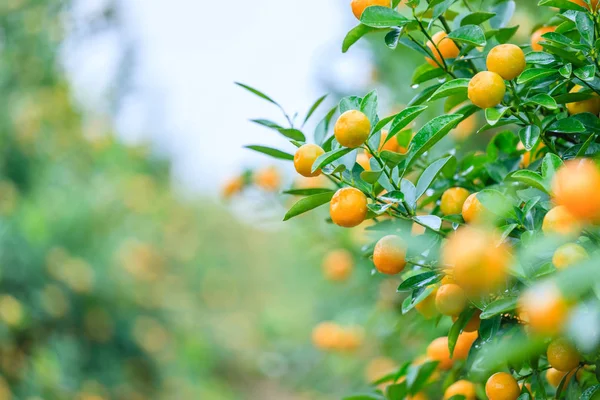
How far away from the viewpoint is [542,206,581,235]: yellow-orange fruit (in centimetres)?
33

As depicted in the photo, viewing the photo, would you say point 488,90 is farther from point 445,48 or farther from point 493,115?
point 445,48

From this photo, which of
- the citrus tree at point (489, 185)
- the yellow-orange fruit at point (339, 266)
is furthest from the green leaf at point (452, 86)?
the yellow-orange fruit at point (339, 266)

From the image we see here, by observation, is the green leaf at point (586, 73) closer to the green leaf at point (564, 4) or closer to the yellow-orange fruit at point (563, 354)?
the green leaf at point (564, 4)

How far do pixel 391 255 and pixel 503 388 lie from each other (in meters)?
0.13

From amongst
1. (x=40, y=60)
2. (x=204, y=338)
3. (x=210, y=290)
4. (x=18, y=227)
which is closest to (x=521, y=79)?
(x=18, y=227)

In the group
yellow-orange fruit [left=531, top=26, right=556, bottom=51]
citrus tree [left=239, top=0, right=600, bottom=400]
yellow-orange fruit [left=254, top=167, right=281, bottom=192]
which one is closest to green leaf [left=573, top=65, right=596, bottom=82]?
citrus tree [left=239, top=0, right=600, bottom=400]

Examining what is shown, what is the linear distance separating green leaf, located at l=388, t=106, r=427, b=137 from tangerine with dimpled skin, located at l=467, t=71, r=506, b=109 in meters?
0.04

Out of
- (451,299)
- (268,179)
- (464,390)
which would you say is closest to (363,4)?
(451,299)

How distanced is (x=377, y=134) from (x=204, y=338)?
103 inches

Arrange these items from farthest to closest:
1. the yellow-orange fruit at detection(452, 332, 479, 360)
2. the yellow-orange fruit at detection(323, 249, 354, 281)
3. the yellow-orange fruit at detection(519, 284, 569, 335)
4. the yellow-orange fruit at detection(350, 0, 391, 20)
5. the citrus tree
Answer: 1. the yellow-orange fruit at detection(323, 249, 354, 281)
2. the yellow-orange fruit at detection(452, 332, 479, 360)
3. the yellow-orange fruit at detection(350, 0, 391, 20)
4. the citrus tree
5. the yellow-orange fruit at detection(519, 284, 569, 335)

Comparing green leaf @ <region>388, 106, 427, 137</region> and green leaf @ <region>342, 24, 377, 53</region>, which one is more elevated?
green leaf @ <region>342, 24, 377, 53</region>

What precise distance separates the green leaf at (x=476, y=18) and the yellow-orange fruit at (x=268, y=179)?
24.7 inches

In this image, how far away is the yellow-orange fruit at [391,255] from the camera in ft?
1.37

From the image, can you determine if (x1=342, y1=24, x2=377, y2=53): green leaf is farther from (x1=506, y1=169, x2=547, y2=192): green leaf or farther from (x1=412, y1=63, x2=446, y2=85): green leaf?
(x1=506, y1=169, x2=547, y2=192): green leaf
